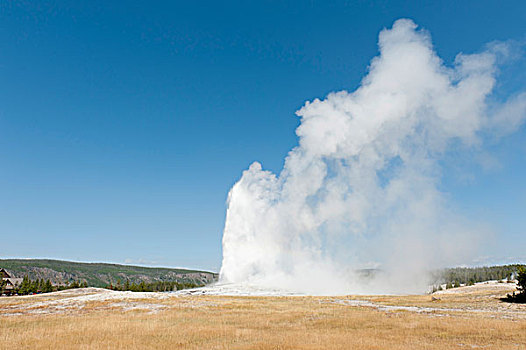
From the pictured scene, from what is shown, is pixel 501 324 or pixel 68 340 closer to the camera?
pixel 68 340

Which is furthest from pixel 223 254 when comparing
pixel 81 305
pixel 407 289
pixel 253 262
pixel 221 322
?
pixel 221 322

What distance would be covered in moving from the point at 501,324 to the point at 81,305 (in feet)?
130

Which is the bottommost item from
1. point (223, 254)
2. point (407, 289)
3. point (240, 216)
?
point (407, 289)

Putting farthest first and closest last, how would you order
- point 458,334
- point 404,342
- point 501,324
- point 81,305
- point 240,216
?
point 240,216 < point 81,305 < point 501,324 < point 458,334 < point 404,342

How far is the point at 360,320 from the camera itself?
27422mm

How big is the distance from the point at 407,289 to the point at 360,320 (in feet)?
304

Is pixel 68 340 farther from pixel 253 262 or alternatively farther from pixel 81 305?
pixel 253 262

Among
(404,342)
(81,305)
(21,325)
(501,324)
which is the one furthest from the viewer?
(81,305)

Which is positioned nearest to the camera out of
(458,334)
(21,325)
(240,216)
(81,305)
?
(458,334)

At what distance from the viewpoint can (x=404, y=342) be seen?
18.7m

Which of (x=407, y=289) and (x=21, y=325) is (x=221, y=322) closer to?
(x=21, y=325)

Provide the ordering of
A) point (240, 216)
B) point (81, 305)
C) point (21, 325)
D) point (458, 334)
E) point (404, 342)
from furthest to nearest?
point (240, 216), point (81, 305), point (21, 325), point (458, 334), point (404, 342)

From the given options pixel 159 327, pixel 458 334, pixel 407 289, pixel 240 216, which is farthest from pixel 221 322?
pixel 407 289

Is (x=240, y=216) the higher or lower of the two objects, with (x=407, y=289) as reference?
higher
